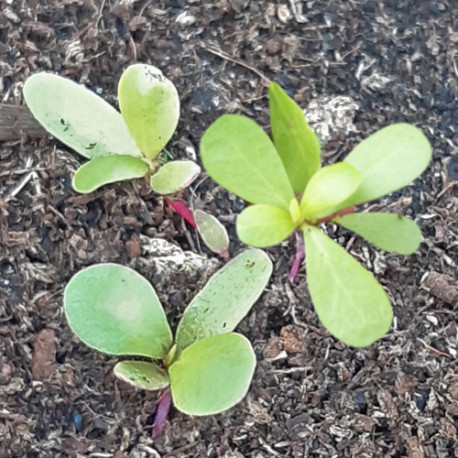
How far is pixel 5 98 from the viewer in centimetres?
113

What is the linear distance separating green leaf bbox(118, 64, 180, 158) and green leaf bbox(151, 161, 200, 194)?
0.14 ft

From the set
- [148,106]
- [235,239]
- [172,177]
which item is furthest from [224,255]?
[148,106]

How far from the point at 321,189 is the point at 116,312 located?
12.8 inches

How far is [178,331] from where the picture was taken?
1026 millimetres

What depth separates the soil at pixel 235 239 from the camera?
1.05m

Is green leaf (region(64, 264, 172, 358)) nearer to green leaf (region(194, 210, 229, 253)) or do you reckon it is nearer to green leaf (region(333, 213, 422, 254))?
green leaf (region(194, 210, 229, 253))

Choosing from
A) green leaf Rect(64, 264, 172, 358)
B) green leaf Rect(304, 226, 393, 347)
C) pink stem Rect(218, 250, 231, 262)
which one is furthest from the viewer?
pink stem Rect(218, 250, 231, 262)

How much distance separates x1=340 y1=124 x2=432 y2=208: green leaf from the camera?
920mm

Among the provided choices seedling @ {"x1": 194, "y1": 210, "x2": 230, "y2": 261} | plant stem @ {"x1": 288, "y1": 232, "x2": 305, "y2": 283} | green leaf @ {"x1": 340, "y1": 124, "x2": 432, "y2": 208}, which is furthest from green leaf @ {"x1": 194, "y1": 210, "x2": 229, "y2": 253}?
green leaf @ {"x1": 340, "y1": 124, "x2": 432, "y2": 208}

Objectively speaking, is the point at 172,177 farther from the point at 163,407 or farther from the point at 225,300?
the point at 163,407

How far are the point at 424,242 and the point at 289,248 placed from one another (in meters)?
0.22

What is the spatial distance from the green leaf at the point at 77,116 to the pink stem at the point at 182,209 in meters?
0.09

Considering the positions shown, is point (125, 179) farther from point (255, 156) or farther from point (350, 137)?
point (350, 137)

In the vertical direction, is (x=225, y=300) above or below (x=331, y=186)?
below
